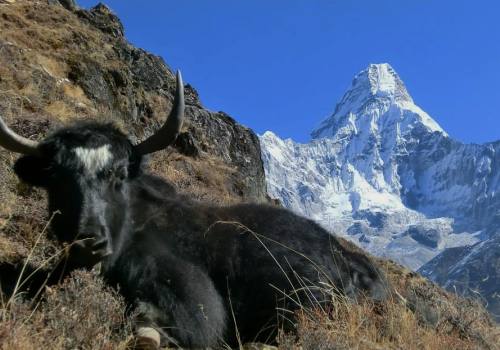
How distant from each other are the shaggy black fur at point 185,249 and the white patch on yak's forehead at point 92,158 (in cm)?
5

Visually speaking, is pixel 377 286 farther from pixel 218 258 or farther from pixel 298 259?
pixel 218 258

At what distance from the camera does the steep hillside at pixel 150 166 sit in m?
4.89

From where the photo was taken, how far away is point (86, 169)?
627 centimetres

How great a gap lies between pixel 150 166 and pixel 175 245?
26.1 feet

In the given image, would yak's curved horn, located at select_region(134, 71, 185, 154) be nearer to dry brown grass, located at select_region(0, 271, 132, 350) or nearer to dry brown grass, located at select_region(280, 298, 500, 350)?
dry brown grass, located at select_region(0, 271, 132, 350)

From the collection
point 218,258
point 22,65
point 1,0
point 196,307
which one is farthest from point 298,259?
point 1,0

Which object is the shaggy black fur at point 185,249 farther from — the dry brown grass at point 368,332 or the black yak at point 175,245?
the dry brown grass at point 368,332

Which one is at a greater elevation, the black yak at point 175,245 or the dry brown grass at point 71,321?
the black yak at point 175,245

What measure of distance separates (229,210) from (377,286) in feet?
6.02

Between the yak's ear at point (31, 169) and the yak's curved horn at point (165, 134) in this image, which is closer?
the yak's ear at point (31, 169)

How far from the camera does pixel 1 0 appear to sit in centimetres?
2733

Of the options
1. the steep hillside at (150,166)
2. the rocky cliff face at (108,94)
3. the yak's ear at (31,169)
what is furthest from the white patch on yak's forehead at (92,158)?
the rocky cliff face at (108,94)

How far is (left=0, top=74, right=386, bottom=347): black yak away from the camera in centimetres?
589

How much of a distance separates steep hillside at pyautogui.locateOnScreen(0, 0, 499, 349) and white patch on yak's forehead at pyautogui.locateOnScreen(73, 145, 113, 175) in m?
0.85
